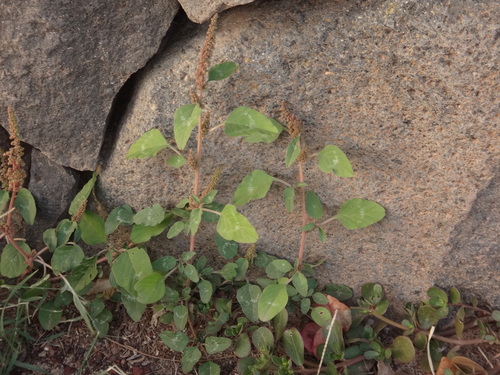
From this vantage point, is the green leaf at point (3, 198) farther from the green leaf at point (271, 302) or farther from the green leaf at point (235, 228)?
the green leaf at point (271, 302)

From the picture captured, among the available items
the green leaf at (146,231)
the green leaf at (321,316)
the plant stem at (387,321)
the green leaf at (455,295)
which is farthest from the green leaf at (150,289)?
the green leaf at (455,295)

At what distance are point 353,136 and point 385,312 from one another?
0.69m

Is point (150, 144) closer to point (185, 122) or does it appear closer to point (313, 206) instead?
point (185, 122)

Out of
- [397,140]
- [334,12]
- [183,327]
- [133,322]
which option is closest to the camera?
[334,12]

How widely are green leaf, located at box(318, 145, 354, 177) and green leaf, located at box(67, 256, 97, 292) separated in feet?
2.75

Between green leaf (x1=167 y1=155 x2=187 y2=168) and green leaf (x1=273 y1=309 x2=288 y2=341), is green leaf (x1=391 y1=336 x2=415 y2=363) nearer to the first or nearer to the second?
green leaf (x1=273 y1=309 x2=288 y2=341)

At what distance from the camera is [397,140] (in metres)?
1.69

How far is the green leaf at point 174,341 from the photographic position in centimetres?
178

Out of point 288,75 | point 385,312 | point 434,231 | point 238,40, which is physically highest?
point 238,40

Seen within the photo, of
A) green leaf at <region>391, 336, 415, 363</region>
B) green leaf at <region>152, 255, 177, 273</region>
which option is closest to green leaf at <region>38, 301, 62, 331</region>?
green leaf at <region>152, 255, 177, 273</region>

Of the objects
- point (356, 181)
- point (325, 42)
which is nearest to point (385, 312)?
point (356, 181)

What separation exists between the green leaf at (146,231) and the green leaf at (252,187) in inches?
11.3

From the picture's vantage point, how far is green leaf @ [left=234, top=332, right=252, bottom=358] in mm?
1767

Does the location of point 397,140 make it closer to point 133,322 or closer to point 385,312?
point 385,312
